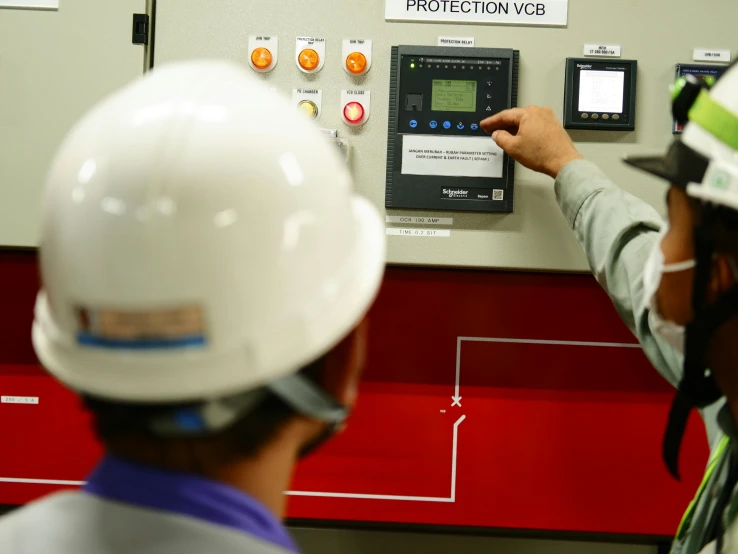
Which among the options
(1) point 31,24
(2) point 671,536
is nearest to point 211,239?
(1) point 31,24

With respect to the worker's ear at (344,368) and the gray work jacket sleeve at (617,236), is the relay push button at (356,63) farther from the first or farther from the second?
the worker's ear at (344,368)

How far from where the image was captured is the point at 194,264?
0.54 m

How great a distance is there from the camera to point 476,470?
1.37 meters

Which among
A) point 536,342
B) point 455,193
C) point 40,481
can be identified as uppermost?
point 455,193

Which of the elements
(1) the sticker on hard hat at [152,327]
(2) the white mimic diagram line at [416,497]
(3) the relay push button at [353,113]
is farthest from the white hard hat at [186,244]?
(2) the white mimic diagram line at [416,497]

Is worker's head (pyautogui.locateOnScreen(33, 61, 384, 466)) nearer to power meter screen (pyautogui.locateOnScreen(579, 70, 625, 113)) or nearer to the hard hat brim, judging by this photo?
the hard hat brim

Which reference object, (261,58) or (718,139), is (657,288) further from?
(261,58)

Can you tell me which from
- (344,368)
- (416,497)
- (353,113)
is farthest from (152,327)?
(416,497)

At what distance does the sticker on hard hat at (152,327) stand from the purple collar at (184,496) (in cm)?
11

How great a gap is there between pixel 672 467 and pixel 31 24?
123 cm

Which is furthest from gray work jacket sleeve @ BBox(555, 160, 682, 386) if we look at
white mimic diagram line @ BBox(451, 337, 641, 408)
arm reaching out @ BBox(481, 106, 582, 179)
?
white mimic diagram line @ BBox(451, 337, 641, 408)

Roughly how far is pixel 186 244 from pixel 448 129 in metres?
0.71

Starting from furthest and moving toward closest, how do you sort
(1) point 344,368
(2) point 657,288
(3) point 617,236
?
(3) point 617,236 → (2) point 657,288 → (1) point 344,368

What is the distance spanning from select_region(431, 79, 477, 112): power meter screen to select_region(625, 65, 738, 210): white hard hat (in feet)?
1.36
